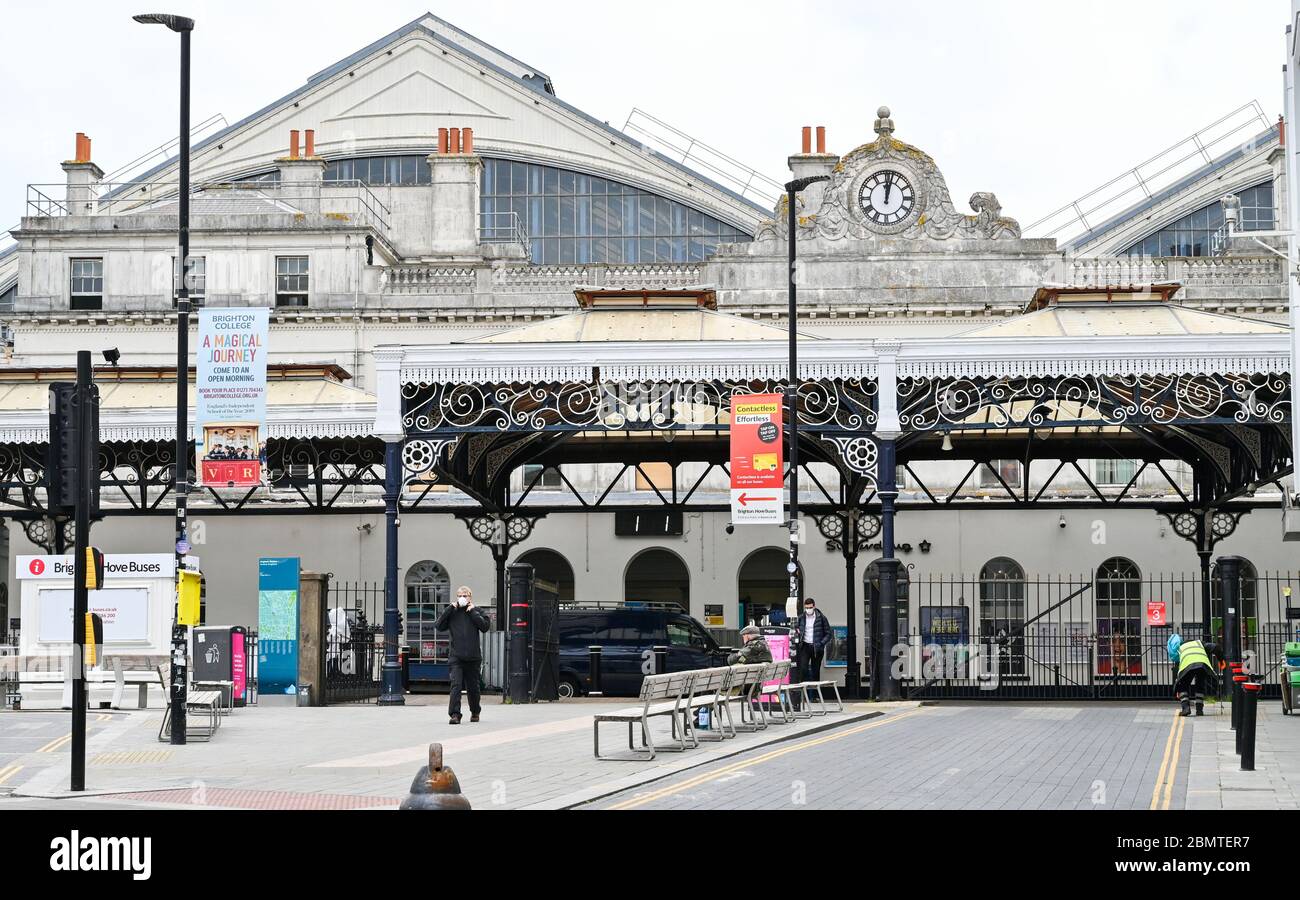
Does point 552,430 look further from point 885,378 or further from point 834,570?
point 834,570

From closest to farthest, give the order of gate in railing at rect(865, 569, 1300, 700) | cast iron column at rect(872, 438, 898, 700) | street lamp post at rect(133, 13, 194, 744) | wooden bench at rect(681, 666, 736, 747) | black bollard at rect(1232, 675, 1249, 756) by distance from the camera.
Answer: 1. black bollard at rect(1232, 675, 1249, 756)
2. street lamp post at rect(133, 13, 194, 744)
3. wooden bench at rect(681, 666, 736, 747)
4. cast iron column at rect(872, 438, 898, 700)
5. gate in railing at rect(865, 569, 1300, 700)

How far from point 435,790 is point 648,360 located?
20520 millimetres

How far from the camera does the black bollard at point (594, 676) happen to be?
1374 inches

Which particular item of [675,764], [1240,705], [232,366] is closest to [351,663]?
[232,366]

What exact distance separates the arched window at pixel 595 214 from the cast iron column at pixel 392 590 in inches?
1569

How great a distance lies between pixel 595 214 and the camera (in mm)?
69688

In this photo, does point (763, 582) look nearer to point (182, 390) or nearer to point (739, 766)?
point (182, 390)

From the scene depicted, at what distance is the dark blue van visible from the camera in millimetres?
35188

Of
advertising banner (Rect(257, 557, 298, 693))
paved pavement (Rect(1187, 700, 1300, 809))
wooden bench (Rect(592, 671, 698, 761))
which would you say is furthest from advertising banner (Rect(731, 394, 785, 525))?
wooden bench (Rect(592, 671, 698, 761))

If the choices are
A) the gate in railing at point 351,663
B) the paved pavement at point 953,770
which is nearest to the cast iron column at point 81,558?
the paved pavement at point 953,770

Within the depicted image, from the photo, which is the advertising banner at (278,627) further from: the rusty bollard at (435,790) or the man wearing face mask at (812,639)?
the rusty bollard at (435,790)

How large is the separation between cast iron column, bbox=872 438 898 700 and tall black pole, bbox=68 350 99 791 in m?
15.6

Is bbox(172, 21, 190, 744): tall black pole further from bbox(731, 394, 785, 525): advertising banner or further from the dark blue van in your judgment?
the dark blue van

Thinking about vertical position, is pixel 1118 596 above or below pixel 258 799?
above
